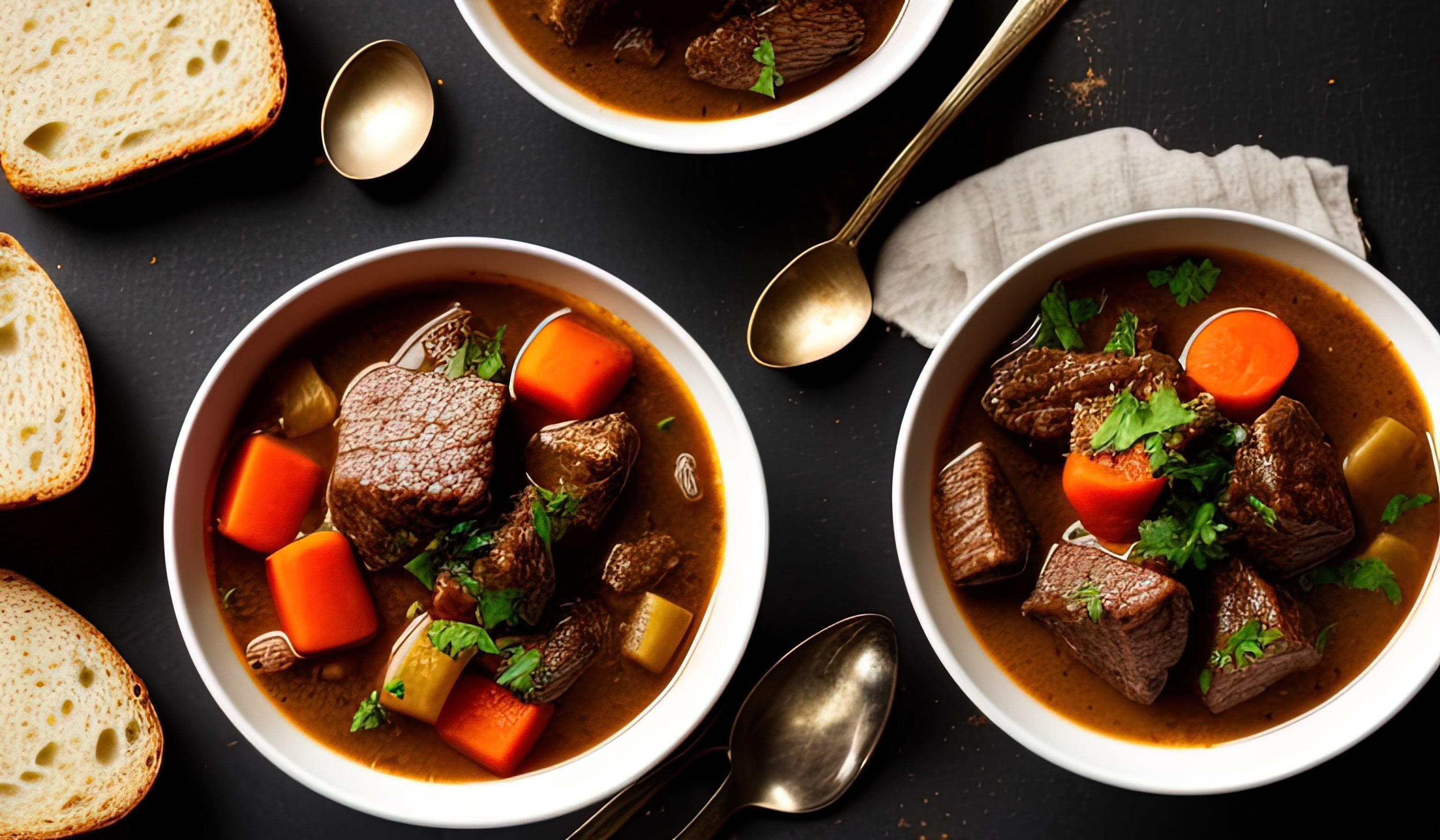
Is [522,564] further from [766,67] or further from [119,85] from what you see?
[119,85]

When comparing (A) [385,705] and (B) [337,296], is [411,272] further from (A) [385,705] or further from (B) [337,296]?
(A) [385,705]

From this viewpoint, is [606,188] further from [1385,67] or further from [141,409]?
[1385,67]

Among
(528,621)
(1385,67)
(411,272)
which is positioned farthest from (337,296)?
(1385,67)

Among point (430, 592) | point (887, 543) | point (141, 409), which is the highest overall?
point (141, 409)

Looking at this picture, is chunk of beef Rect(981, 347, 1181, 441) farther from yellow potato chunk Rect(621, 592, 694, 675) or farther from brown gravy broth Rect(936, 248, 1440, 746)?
yellow potato chunk Rect(621, 592, 694, 675)

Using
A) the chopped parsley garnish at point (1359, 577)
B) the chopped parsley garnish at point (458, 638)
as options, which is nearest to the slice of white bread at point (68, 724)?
the chopped parsley garnish at point (458, 638)

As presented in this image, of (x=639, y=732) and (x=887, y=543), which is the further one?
(x=887, y=543)

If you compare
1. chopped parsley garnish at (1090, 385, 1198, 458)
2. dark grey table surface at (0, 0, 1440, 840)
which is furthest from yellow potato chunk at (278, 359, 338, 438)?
chopped parsley garnish at (1090, 385, 1198, 458)

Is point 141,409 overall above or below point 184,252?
below
